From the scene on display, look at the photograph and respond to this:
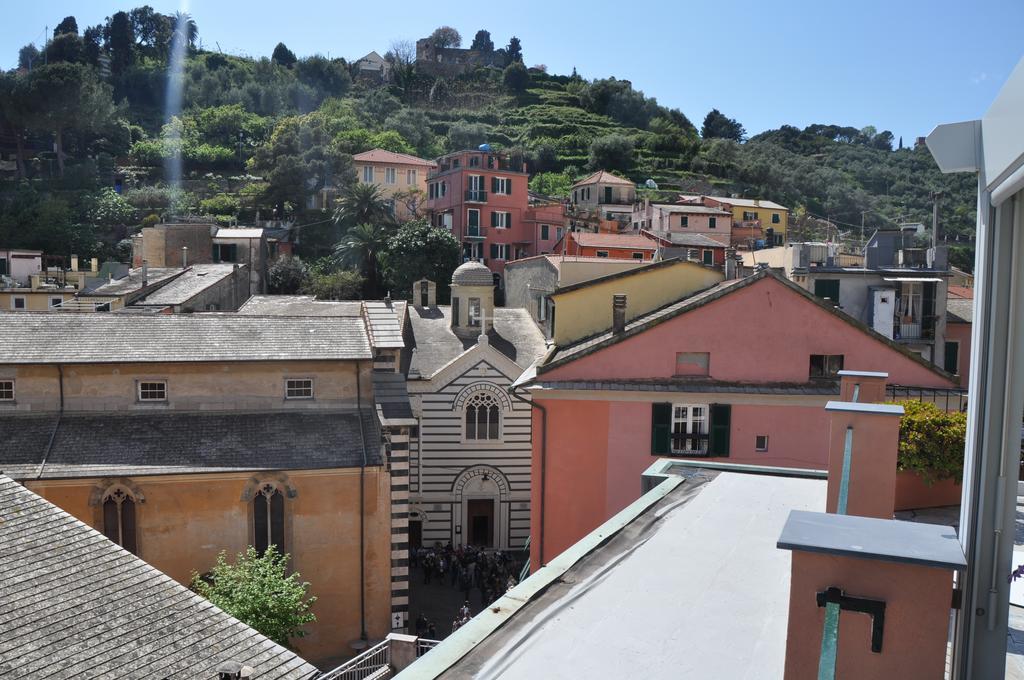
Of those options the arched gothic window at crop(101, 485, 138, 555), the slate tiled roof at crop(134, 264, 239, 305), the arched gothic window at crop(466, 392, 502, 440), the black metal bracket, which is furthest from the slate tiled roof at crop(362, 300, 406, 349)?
the slate tiled roof at crop(134, 264, 239, 305)

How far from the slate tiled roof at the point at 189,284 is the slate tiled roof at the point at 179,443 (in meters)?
23.7

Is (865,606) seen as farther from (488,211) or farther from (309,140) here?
(309,140)

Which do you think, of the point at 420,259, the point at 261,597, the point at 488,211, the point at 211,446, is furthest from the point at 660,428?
the point at 488,211

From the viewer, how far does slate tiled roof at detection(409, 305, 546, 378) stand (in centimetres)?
3628

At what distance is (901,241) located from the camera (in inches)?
1451

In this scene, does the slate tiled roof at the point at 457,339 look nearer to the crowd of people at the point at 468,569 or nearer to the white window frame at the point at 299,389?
the crowd of people at the point at 468,569

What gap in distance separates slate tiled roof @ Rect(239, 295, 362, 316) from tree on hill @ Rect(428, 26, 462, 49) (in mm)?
128968

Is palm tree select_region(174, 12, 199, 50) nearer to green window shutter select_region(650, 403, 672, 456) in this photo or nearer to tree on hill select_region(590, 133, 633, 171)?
tree on hill select_region(590, 133, 633, 171)

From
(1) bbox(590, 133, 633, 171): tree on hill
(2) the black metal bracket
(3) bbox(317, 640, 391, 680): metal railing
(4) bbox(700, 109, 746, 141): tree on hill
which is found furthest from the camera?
(4) bbox(700, 109, 746, 141): tree on hill

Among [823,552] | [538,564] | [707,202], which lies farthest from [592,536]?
[707,202]

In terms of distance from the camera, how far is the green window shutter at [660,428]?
69.3 feet

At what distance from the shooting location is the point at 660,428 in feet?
69.5

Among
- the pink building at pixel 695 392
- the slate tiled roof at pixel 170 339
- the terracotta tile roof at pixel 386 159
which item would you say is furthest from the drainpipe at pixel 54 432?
the terracotta tile roof at pixel 386 159

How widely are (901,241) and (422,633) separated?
2545cm
